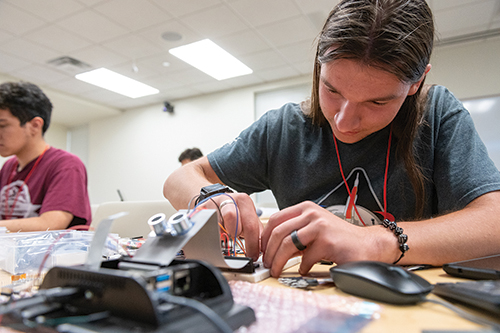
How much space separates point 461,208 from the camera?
0.76 meters

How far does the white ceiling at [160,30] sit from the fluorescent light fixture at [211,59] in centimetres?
11

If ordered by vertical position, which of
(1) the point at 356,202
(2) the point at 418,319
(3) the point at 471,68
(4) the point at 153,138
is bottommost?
(2) the point at 418,319

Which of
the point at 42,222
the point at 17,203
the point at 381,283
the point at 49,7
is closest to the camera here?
the point at 381,283

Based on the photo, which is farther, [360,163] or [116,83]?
[116,83]

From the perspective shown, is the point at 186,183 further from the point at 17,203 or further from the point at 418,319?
the point at 17,203

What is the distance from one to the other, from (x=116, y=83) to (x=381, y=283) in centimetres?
524

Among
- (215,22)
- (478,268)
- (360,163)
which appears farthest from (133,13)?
(478,268)

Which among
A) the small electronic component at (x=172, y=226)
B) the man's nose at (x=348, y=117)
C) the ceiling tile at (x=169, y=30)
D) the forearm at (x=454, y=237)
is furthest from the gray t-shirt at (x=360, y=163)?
the ceiling tile at (x=169, y=30)

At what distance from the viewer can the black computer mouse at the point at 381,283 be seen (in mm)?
367

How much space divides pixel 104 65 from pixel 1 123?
2897mm

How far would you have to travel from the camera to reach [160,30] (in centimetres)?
340

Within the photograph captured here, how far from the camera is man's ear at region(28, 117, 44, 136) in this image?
1.71 m

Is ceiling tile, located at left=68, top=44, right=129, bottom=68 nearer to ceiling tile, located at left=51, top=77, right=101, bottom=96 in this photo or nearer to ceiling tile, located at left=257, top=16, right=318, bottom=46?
ceiling tile, located at left=51, top=77, right=101, bottom=96

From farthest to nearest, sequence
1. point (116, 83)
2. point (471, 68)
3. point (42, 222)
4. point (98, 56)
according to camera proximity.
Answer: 1. point (116, 83)
2. point (98, 56)
3. point (471, 68)
4. point (42, 222)
